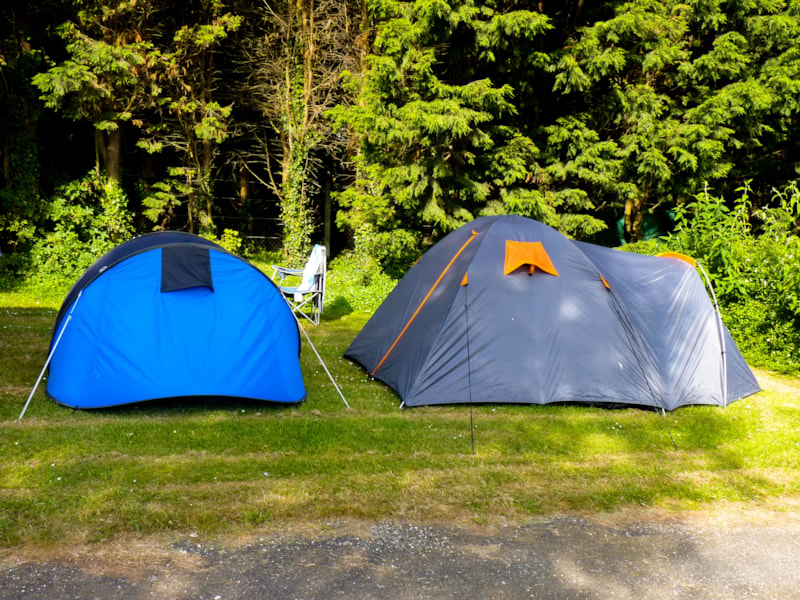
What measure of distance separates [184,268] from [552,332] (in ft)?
9.79

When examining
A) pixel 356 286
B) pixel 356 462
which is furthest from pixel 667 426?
pixel 356 286

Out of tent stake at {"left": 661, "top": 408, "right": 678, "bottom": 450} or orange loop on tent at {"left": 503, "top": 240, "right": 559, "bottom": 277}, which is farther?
orange loop on tent at {"left": 503, "top": 240, "right": 559, "bottom": 277}

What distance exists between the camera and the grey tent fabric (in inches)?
206

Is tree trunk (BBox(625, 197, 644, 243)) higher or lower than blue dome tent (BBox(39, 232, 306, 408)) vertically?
higher

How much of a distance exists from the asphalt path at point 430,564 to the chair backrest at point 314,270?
5306 mm

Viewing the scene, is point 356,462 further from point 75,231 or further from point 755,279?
point 75,231

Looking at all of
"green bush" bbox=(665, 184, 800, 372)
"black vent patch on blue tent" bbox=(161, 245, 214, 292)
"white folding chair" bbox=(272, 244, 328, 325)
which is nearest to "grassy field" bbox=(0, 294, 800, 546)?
"black vent patch on blue tent" bbox=(161, 245, 214, 292)

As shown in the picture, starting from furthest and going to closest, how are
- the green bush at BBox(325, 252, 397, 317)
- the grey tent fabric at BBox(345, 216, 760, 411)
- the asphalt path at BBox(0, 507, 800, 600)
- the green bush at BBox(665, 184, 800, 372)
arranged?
the green bush at BBox(325, 252, 397, 317) < the green bush at BBox(665, 184, 800, 372) < the grey tent fabric at BBox(345, 216, 760, 411) < the asphalt path at BBox(0, 507, 800, 600)

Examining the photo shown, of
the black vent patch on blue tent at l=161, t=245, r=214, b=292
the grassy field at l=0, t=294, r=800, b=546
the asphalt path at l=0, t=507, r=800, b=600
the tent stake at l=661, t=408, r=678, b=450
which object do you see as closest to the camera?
the asphalt path at l=0, t=507, r=800, b=600

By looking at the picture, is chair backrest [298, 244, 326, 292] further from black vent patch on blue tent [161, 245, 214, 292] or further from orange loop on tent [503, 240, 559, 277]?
orange loop on tent [503, 240, 559, 277]

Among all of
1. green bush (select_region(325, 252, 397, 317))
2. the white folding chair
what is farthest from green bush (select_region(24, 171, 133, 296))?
the white folding chair

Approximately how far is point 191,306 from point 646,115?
905cm

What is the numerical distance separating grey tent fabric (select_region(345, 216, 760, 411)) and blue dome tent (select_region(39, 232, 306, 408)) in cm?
116

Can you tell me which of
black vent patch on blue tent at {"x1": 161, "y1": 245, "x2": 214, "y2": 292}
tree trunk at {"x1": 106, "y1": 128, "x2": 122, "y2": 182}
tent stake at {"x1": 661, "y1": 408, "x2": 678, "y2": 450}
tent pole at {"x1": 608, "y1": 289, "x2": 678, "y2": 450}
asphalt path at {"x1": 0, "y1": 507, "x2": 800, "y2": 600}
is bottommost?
tent stake at {"x1": 661, "y1": 408, "x2": 678, "y2": 450}
